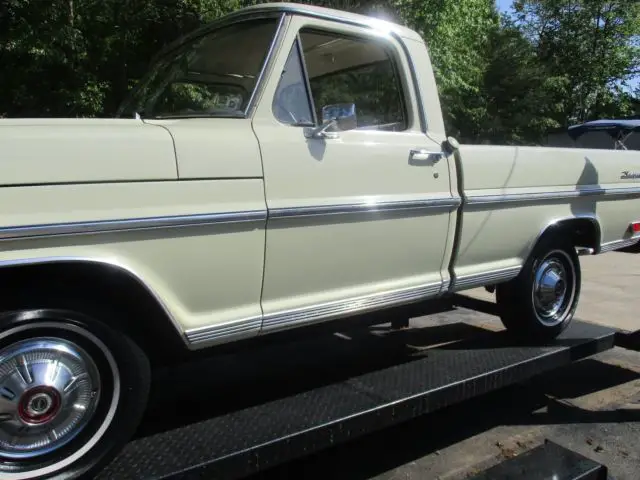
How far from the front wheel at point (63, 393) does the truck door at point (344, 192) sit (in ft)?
2.18

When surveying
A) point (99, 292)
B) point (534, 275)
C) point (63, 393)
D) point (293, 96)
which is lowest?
point (63, 393)

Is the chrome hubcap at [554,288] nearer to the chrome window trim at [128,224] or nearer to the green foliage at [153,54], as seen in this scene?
the green foliage at [153,54]

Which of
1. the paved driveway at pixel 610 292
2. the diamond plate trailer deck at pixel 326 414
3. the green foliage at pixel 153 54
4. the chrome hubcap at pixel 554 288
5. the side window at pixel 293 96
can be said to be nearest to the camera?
the diamond plate trailer deck at pixel 326 414

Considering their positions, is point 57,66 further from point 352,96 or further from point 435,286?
point 435,286

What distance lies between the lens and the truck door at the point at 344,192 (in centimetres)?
266

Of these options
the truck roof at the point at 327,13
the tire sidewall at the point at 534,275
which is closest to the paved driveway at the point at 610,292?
the tire sidewall at the point at 534,275

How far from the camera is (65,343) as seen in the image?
6.95ft

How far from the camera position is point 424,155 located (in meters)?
3.17

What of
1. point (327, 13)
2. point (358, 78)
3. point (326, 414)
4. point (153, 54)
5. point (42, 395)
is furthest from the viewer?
point (153, 54)

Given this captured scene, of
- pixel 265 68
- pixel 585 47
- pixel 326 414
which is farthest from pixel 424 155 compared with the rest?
pixel 585 47

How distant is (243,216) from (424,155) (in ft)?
3.81

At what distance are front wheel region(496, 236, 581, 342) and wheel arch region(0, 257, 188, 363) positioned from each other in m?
2.28

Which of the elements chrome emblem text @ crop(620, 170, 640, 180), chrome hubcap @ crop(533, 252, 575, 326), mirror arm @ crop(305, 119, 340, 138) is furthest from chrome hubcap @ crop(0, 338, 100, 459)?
chrome emblem text @ crop(620, 170, 640, 180)

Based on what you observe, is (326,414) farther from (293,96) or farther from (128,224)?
(293,96)
